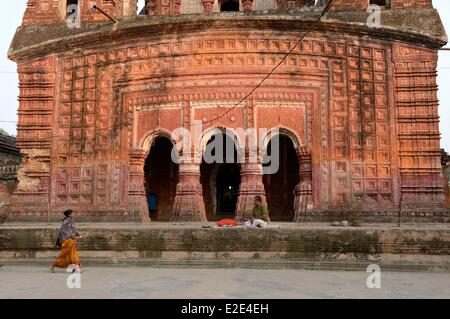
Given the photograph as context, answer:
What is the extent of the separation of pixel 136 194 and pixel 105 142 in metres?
1.87

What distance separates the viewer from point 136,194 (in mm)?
13555

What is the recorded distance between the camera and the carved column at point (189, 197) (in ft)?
42.2

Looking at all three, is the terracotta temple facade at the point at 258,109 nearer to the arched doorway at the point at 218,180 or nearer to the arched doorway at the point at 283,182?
the arched doorway at the point at 218,180

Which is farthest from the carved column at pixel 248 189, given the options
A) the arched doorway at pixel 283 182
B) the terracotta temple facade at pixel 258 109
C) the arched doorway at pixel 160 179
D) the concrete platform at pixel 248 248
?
the concrete platform at pixel 248 248

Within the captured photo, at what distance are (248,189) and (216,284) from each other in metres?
7.14

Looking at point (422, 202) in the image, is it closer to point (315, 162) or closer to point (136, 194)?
point (315, 162)

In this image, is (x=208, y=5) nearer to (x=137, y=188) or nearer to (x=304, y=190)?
(x=137, y=188)

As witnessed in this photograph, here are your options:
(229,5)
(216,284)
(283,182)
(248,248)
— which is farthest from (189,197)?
(229,5)

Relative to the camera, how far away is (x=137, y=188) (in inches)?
536

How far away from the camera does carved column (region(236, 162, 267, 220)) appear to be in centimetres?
1273

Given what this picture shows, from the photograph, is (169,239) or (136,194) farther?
(136,194)

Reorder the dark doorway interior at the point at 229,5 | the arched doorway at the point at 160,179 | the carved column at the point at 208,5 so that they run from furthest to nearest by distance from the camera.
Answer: the dark doorway interior at the point at 229,5, the carved column at the point at 208,5, the arched doorway at the point at 160,179

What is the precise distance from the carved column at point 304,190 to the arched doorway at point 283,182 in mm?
2698

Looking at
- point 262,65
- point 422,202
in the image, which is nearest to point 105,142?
point 262,65
